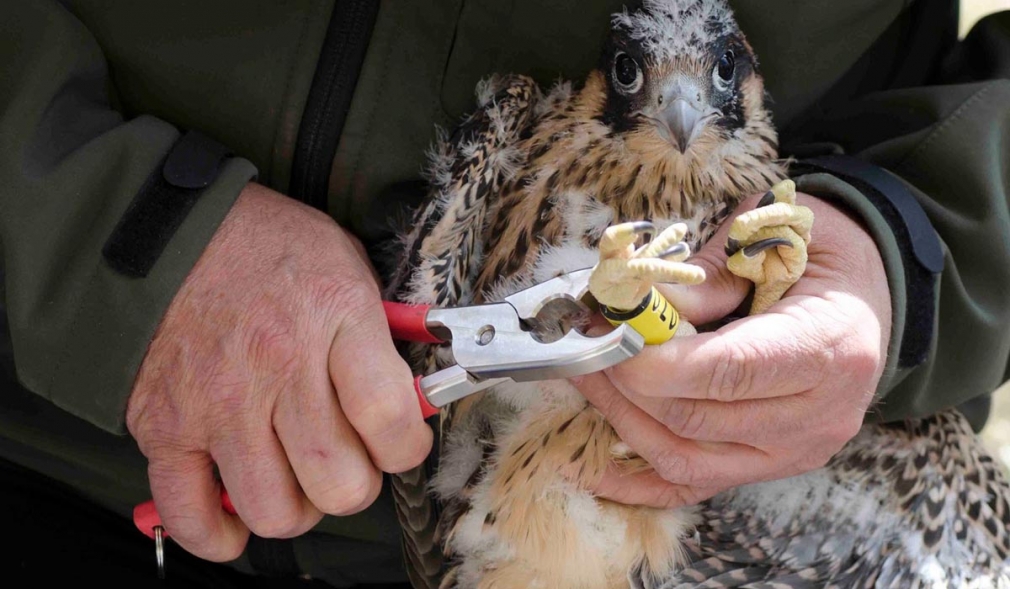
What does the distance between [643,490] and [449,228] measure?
0.68 metres

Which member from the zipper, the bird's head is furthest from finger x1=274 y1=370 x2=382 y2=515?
the bird's head

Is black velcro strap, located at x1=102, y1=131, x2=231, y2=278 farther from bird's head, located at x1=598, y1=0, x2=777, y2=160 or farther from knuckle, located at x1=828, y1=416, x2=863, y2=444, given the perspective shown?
knuckle, located at x1=828, y1=416, x2=863, y2=444

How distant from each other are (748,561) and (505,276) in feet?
2.72

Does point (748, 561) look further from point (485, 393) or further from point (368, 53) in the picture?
point (368, 53)

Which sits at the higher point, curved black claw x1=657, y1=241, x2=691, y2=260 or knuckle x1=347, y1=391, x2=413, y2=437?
A: curved black claw x1=657, y1=241, x2=691, y2=260

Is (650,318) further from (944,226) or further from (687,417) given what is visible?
(944,226)

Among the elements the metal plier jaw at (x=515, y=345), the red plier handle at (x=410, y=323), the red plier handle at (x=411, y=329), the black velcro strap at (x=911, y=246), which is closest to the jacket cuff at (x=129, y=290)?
the red plier handle at (x=411, y=329)

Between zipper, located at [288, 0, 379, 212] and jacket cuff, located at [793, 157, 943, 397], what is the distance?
3.20 feet

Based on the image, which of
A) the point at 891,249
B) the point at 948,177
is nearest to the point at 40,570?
the point at 891,249

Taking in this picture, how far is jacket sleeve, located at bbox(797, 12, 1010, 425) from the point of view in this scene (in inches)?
72.7

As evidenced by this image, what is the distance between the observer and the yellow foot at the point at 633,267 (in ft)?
4.38

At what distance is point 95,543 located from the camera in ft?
7.29

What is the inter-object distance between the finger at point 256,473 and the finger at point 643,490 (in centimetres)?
63

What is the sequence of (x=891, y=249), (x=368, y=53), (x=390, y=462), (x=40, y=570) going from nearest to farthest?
(x=390, y=462) < (x=891, y=249) < (x=368, y=53) < (x=40, y=570)
